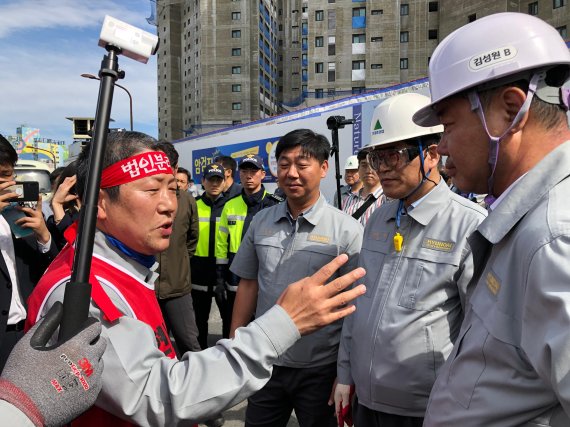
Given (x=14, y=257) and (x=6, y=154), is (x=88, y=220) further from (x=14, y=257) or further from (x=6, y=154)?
(x=14, y=257)

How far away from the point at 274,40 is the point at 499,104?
7837 cm

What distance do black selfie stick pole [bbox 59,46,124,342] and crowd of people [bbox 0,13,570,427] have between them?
50 millimetres

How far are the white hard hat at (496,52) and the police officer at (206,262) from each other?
4.26 metres

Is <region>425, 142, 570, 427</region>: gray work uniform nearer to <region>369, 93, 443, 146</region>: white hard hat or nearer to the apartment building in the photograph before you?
<region>369, 93, 443, 146</region>: white hard hat

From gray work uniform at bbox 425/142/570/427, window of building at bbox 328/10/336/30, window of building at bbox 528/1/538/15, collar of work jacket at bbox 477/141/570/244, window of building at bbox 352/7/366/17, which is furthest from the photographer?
window of building at bbox 328/10/336/30

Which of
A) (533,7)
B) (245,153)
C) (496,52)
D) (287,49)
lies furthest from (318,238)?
(287,49)

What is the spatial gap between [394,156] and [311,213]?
0.71m

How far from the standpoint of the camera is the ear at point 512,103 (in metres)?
1.15

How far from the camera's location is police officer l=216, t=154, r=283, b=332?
5.04m

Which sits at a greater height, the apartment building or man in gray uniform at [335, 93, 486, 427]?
the apartment building

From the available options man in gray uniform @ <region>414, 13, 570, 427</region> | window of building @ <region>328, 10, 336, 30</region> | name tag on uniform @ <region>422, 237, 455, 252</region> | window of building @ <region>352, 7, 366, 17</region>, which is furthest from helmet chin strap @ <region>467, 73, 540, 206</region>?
window of building @ <region>352, 7, 366, 17</region>

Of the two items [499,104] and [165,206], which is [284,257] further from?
[499,104]

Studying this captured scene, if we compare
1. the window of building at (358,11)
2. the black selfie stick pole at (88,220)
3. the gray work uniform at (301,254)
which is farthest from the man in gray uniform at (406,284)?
the window of building at (358,11)

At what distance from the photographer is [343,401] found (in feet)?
7.25
